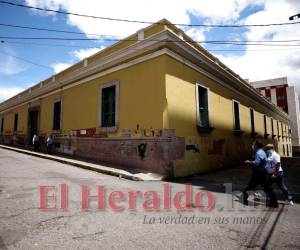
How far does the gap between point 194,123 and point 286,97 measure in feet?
99.2

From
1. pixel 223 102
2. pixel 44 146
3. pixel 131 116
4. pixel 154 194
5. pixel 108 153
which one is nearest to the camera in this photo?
pixel 154 194

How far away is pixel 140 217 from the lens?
Answer: 426 cm

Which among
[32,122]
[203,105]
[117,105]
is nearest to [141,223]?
[117,105]

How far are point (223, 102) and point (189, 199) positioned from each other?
925cm

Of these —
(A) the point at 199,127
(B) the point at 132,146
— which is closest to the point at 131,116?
(B) the point at 132,146

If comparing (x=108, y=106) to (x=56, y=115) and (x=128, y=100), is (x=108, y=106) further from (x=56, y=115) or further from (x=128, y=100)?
(x=56, y=115)

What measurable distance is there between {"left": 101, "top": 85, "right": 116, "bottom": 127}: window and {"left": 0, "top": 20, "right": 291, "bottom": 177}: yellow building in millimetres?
50

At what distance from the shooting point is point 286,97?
34312 mm

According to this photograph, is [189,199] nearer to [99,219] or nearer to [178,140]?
[99,219]

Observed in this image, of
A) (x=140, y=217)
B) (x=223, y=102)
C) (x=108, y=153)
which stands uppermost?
(x=223, y=102)

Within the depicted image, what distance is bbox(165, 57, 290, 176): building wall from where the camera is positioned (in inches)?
370

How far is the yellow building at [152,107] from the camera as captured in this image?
30.1ft

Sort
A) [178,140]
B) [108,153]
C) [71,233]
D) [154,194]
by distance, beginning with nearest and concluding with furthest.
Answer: [71,233] < [154,194] < [178,140] < [108,153]

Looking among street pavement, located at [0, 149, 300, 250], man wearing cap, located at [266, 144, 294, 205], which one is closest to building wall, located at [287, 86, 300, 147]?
street pavement, located at [0, 149, 300, 250]
